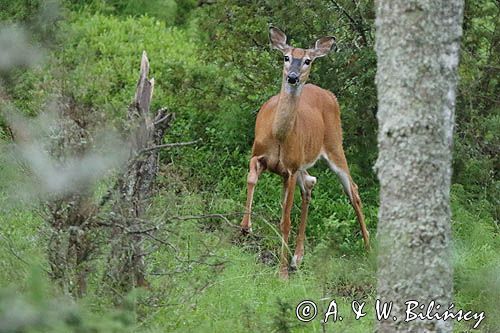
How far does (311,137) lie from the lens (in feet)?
32.4

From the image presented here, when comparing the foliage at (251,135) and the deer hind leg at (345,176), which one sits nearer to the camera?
the foliage at (251,135)

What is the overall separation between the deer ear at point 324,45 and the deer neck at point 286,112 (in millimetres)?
399

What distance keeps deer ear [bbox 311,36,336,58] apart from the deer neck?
40cm


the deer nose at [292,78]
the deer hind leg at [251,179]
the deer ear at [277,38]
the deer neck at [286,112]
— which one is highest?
the deer ear at [277,38]

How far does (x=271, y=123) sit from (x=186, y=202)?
0.97 metres

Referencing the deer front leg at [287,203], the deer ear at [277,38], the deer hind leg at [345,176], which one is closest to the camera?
the deer front leg at [287,203]

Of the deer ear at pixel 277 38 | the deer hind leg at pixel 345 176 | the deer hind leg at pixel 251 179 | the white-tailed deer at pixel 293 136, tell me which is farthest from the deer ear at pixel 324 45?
the deer hind leg at pixel 251 179

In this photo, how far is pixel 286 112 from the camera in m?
9.48

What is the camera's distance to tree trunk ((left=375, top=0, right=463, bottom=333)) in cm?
510

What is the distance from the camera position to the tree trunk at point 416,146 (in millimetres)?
5102

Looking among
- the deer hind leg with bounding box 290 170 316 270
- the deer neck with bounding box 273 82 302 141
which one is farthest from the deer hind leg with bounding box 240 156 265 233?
the deer hind leg with bounding box 290 170 316 270

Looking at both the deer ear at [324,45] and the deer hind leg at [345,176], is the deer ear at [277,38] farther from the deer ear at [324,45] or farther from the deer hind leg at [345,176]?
the deer hind leg at [345,176]

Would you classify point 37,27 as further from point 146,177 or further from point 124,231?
point 124,231

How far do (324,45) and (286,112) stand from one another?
0.79 m
